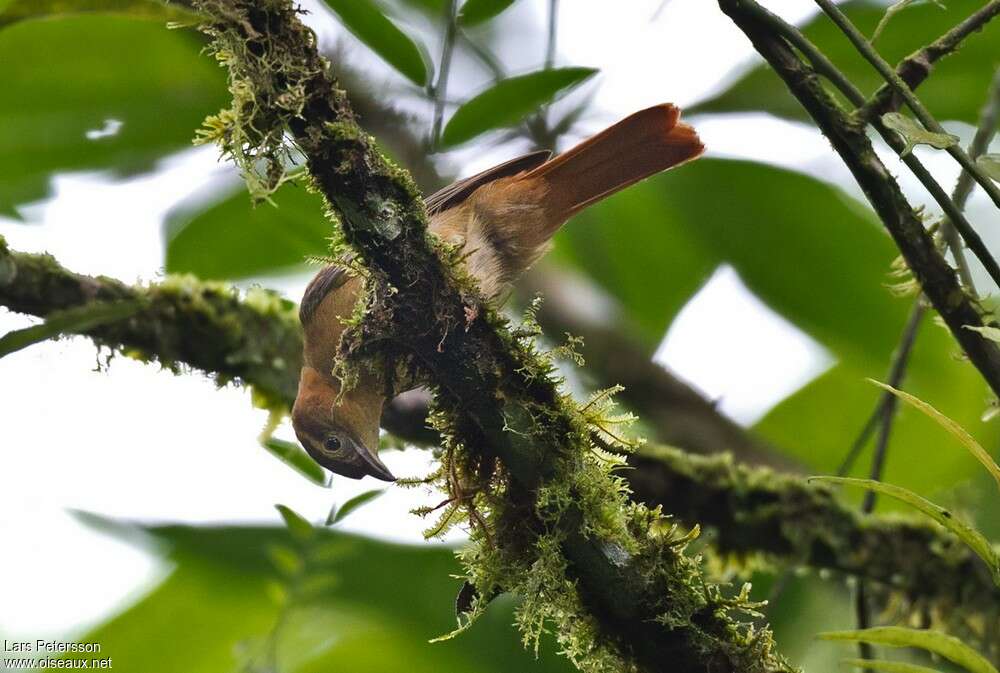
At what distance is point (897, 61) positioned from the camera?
3697mm

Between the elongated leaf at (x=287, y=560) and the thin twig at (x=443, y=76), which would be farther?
the elongated leaf at (x=287, y=560)

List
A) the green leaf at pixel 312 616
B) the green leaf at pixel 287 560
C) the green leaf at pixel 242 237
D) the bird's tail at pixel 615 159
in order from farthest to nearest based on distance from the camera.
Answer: the green leaf at pixel 242 237, the green leaf at pixel 312 616, the bird's tail at pixel 615 159, the green leaf at pixel 287 560


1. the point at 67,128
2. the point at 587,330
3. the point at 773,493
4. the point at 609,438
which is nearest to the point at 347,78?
the point at 67,128

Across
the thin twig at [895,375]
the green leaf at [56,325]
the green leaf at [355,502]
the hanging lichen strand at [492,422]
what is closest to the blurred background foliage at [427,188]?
the green leaf at [355,502]

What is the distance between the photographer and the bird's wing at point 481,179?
3.59 meters

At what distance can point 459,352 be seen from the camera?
1.95m

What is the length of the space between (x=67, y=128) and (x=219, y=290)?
873 millimetres

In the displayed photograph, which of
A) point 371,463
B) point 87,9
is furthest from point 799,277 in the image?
point 87,9

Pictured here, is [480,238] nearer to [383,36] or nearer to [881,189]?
[383,36]

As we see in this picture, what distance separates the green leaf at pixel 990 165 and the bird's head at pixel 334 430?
227 cm

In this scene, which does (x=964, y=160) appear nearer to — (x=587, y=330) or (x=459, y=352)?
(x=459, y=352)

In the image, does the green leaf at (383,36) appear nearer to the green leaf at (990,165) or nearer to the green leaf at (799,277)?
the green leaf at (990,165)

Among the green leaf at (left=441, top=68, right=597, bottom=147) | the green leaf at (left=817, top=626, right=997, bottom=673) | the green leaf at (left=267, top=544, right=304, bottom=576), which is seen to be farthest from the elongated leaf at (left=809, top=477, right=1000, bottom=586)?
the green leaf at (left=267, top=544, right=304, bottom=576)

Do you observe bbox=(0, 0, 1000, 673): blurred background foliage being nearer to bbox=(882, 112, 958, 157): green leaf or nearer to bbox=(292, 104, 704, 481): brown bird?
bbox=(292, 104, 704, 481): brown bird
